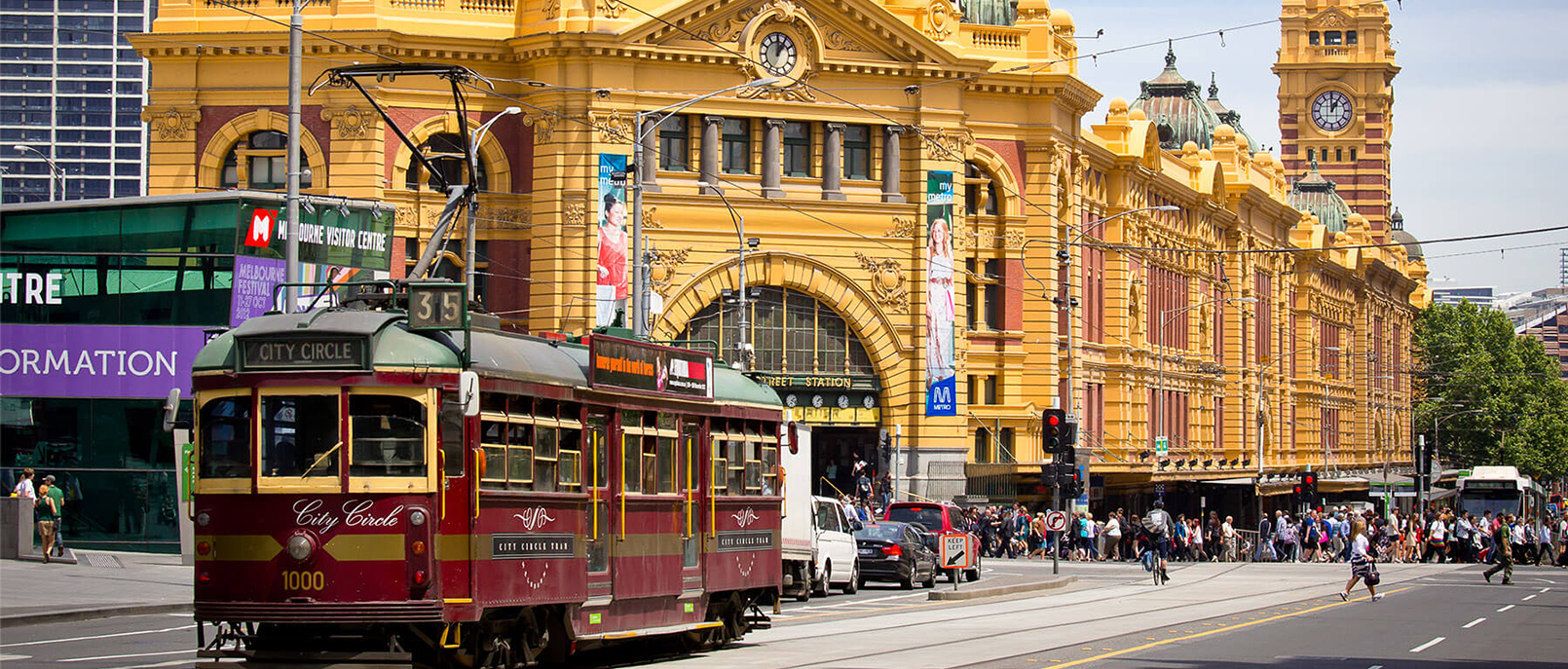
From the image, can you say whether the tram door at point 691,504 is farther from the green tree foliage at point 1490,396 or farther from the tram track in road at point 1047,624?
the green tree foliage at point 1490,396

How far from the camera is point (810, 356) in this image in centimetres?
5925

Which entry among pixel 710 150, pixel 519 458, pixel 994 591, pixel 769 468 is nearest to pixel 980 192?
pixel 710 150

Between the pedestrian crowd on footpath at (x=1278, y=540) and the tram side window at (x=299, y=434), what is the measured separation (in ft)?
128

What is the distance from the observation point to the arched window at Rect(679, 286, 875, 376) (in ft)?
190

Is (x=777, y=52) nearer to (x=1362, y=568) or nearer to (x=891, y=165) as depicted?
(x=891, y=165)

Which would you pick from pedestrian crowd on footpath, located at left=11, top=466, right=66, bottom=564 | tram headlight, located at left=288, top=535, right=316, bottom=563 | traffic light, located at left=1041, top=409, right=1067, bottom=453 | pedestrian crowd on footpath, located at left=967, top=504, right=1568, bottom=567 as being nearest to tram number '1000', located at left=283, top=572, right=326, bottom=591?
tram headlight, located at left=288, top=535, right=316, bottom=563

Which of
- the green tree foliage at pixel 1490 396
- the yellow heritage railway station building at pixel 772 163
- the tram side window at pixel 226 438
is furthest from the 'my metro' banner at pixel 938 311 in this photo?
the green tree foliage at pixel 1490 396

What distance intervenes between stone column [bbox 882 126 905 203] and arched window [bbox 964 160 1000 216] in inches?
202

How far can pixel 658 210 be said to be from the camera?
56.9 meters

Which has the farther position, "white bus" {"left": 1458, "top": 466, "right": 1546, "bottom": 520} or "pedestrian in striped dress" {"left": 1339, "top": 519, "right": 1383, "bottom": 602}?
"white bus" {"left": 1458, "top": 466, "right": 1546, "bottom": 520}

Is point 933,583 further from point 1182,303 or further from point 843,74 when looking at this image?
point 1182,303

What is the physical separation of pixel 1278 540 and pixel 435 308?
44.8 m

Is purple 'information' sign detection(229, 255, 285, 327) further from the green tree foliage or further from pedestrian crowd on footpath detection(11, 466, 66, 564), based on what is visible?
the green tree foliage

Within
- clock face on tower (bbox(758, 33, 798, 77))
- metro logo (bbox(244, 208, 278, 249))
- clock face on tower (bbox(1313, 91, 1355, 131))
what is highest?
clock face on tower (bbox(1313, 91, 1355, 131))
